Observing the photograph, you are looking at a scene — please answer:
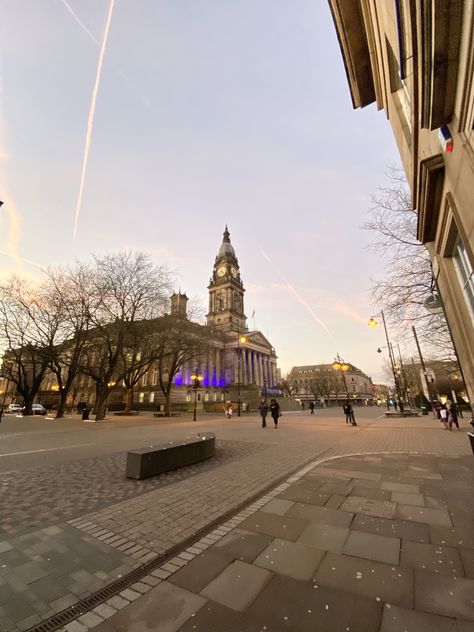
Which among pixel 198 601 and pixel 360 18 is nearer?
pixel 198 601

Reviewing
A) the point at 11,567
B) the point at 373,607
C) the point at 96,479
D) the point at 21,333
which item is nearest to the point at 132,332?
the point at 21,333

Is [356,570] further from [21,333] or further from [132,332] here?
[21,333]

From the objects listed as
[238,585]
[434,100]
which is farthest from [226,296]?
[238,585]

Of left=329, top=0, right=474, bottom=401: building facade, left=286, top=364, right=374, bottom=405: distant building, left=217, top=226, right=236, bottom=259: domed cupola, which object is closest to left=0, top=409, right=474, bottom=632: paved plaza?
left=329, top=0, right=474, bottom=401: building facade

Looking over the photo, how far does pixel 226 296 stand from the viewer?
88.8 m

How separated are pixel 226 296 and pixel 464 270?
82.4 meters

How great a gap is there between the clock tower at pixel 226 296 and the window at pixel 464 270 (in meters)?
75.8

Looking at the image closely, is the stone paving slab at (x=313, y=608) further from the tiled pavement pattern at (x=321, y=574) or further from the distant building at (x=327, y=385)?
the distant building at (x=327, y=385)

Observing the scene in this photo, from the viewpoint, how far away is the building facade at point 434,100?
3.35 m

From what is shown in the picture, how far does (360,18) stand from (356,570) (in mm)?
12980

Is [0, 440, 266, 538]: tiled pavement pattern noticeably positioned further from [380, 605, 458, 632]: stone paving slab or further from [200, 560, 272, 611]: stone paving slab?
[380, 605, 458, 632]: stone paving slab

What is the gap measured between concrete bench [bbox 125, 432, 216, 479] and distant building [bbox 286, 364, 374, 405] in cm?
9260

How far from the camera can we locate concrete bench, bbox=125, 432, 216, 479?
7.12m

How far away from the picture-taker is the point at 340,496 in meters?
5.58
